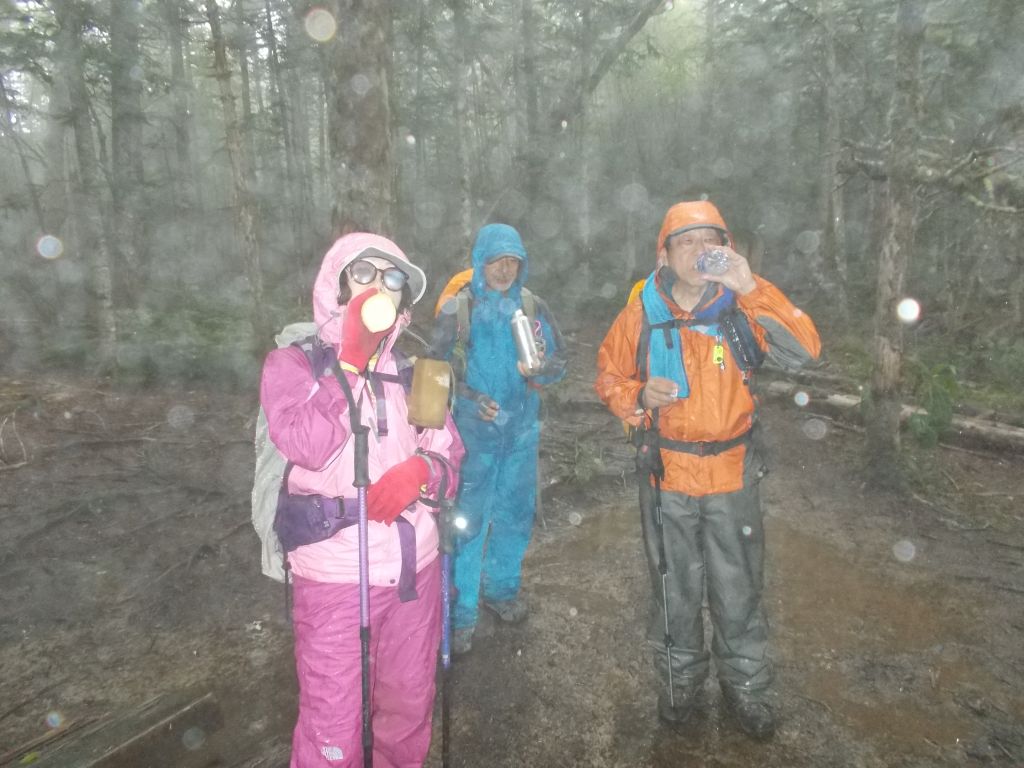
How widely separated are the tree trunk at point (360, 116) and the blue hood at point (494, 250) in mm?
847

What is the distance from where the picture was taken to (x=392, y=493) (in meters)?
2.63

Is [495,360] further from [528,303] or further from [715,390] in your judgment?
[715,390]

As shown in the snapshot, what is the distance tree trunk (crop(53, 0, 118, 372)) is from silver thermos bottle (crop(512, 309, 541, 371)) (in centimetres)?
1000

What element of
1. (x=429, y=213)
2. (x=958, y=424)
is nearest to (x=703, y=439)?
(x=958, y=424)

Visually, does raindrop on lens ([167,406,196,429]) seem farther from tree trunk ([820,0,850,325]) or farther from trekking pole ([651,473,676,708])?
tree trunk ([820,0,850,325])

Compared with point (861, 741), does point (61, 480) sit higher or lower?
higher

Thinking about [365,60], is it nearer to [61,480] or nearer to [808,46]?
[61,480]

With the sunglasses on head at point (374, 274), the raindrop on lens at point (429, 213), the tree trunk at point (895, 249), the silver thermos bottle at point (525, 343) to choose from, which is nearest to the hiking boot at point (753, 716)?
the silver thermos bottle at point (525, 343)

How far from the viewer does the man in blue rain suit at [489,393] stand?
443 cm

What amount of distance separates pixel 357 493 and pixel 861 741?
322 centimetres

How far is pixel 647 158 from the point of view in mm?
28219

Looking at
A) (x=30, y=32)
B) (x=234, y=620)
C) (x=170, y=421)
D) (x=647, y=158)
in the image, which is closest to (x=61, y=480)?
(x=170, y=421)

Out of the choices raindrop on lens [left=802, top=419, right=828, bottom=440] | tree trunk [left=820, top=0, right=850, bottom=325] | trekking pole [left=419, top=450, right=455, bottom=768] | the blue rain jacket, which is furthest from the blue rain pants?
tree trunk [left=820, top=0, right=850, bottom=325]

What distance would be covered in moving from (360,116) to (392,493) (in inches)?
128
